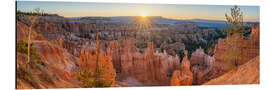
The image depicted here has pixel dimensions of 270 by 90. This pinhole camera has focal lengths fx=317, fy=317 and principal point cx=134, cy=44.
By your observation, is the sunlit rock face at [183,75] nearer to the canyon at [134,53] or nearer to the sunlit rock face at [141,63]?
the canyon at [134,53]

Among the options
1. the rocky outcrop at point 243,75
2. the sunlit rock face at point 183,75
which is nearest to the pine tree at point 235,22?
the rocky outcrop at point 243,75

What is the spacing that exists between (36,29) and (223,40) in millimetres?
4259

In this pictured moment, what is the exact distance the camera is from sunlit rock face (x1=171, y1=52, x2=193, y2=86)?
24.2 ft

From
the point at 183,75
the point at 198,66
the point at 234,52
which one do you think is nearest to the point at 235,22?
the point at 234,52

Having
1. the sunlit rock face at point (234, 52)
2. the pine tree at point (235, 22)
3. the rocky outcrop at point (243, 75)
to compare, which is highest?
→ the pine tree at point (235, 22)

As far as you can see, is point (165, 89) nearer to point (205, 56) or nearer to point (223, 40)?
point (205, 56)

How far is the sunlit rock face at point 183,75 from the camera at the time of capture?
7.38 meters

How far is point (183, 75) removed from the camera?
7.40 meters

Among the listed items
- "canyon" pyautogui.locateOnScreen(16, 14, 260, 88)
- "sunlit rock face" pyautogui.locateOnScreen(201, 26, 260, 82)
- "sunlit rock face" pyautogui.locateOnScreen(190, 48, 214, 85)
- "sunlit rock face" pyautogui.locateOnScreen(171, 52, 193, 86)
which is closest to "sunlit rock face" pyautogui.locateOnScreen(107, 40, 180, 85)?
"canyon" pyautogui.locateOnScreen(16, 14, 260, 88)

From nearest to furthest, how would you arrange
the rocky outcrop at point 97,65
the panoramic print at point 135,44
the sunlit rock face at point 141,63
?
the panoramic print at point 135,44 < the rocky outcrop at point 97,65 < the sunlit rock face at point 141,63

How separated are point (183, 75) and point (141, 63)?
102 centimetres

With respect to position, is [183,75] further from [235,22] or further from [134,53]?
[235,22]

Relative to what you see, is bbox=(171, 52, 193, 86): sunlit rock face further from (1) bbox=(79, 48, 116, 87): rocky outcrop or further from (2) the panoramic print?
(1) bbox=(79, 48, 116, 87): rocky outcrop

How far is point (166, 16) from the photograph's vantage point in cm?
727
